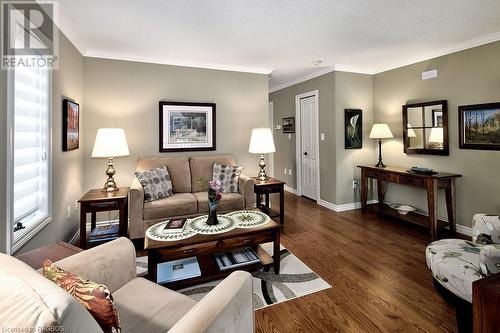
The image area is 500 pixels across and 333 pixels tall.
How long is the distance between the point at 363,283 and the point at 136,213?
7.88 ft

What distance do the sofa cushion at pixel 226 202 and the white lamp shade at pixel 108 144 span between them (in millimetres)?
1078

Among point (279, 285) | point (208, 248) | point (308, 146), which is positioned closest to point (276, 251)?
point (279, 285)

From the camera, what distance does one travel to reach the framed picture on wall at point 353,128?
170 inches

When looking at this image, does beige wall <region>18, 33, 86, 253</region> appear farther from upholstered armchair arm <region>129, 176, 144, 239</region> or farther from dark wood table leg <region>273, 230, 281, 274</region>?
dark wood table leg <region>273, 230, 281, 274</region>

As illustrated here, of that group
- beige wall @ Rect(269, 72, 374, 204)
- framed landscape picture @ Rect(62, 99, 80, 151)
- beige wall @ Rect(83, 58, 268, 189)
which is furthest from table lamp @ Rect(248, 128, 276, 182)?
framed landscape picture @ Rect(62, 99, 80, 151)

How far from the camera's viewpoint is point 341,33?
2.91 meters

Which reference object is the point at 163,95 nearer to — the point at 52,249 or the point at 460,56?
the point at 52,249

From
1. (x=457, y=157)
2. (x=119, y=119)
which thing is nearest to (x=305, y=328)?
(x=457, y=157)

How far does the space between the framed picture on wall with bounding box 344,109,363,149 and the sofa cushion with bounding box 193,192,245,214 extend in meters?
2.15

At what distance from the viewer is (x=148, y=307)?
1229mm

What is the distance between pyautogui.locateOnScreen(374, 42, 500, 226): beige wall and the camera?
3016mm

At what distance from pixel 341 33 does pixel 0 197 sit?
3343 millimetres

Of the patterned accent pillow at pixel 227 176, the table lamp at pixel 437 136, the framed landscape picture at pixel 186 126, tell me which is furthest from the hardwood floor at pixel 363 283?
the framed landscape picture at pixel 186 126

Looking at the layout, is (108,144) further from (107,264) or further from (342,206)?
(342,206)
